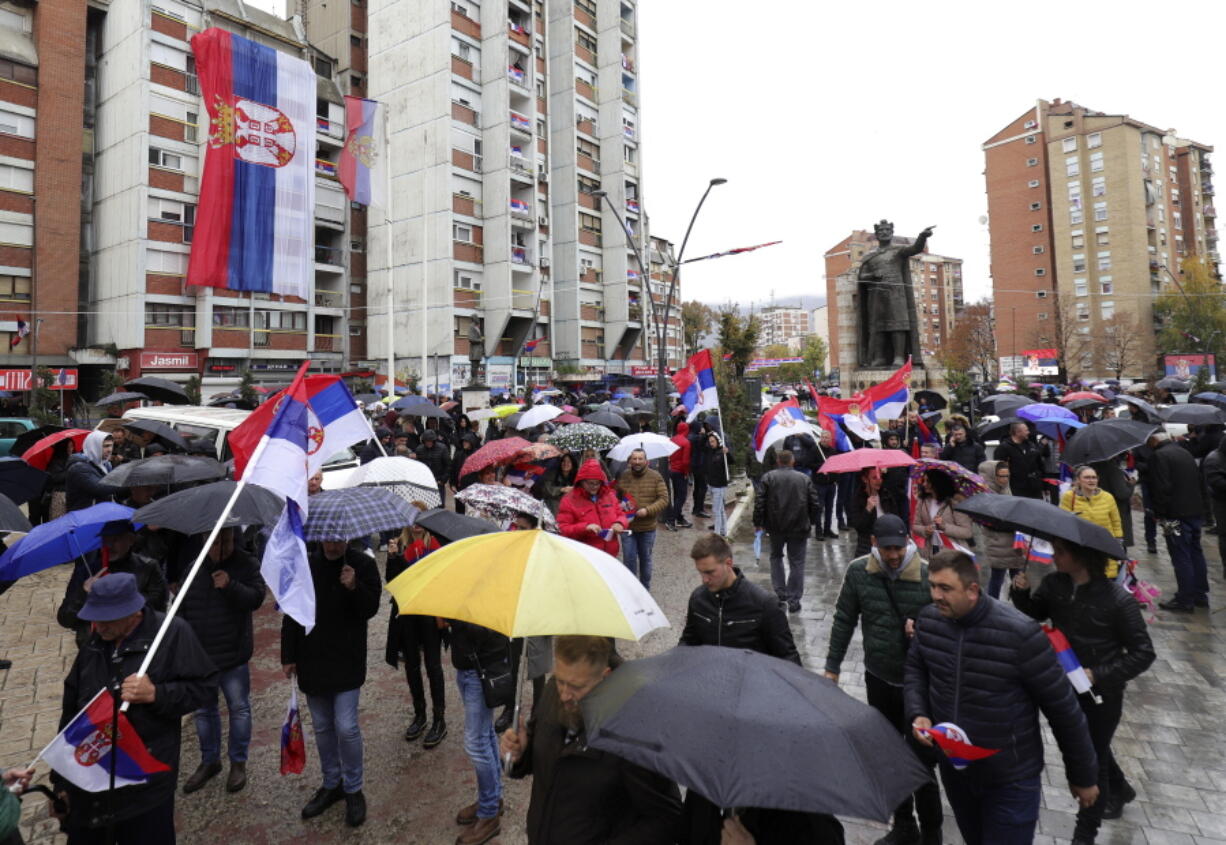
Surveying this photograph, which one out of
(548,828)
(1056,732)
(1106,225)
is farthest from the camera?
(1106,225)

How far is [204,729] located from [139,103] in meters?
33.9

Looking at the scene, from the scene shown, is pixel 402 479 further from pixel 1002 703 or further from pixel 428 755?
pixel 1002 703

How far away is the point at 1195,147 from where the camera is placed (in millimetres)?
69250

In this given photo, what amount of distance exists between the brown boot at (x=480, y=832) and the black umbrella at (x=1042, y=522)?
3.22 meters

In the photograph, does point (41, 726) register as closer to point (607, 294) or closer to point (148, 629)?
point (148, 629)

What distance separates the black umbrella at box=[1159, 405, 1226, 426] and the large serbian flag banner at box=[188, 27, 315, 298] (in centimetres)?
3064

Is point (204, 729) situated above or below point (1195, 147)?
below

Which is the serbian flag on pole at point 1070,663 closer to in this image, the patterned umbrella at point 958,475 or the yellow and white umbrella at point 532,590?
the yellow and white umbrella at point 532,590

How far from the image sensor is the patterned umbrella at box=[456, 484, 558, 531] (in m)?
4.66

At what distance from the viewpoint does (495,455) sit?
7023 millimetres

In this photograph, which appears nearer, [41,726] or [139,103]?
[41,726]

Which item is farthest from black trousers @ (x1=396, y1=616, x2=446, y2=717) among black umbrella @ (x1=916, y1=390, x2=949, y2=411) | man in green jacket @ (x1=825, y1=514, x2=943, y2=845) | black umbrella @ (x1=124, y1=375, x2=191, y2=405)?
black umbrella @ (x1=916, y1=390, x2=949, y2=411)

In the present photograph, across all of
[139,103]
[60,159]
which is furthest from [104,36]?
[60,159]

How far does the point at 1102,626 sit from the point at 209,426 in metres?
10.7
